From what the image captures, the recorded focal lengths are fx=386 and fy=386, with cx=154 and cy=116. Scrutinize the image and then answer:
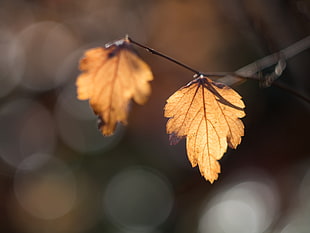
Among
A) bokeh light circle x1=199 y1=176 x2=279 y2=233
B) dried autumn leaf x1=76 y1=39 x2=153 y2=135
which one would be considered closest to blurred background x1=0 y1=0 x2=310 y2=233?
bokeh light circle x1=199 y1=176 x2=279 y2=233

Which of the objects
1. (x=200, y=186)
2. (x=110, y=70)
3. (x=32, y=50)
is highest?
(x=32, y=50)

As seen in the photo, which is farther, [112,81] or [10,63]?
[10,63]

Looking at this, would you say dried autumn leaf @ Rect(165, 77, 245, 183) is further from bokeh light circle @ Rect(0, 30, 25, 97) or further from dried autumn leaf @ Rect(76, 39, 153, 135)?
bokeh light circle @ Rect(0, 30, 25, 97)

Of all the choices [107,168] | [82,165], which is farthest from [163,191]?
[82,165]

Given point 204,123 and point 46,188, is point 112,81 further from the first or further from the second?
point 46,188

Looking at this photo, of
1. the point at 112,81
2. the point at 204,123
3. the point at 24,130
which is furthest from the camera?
the point at 24,130

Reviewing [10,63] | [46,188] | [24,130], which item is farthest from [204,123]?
[10,63]

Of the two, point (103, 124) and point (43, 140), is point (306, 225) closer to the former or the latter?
point (103, 124)
